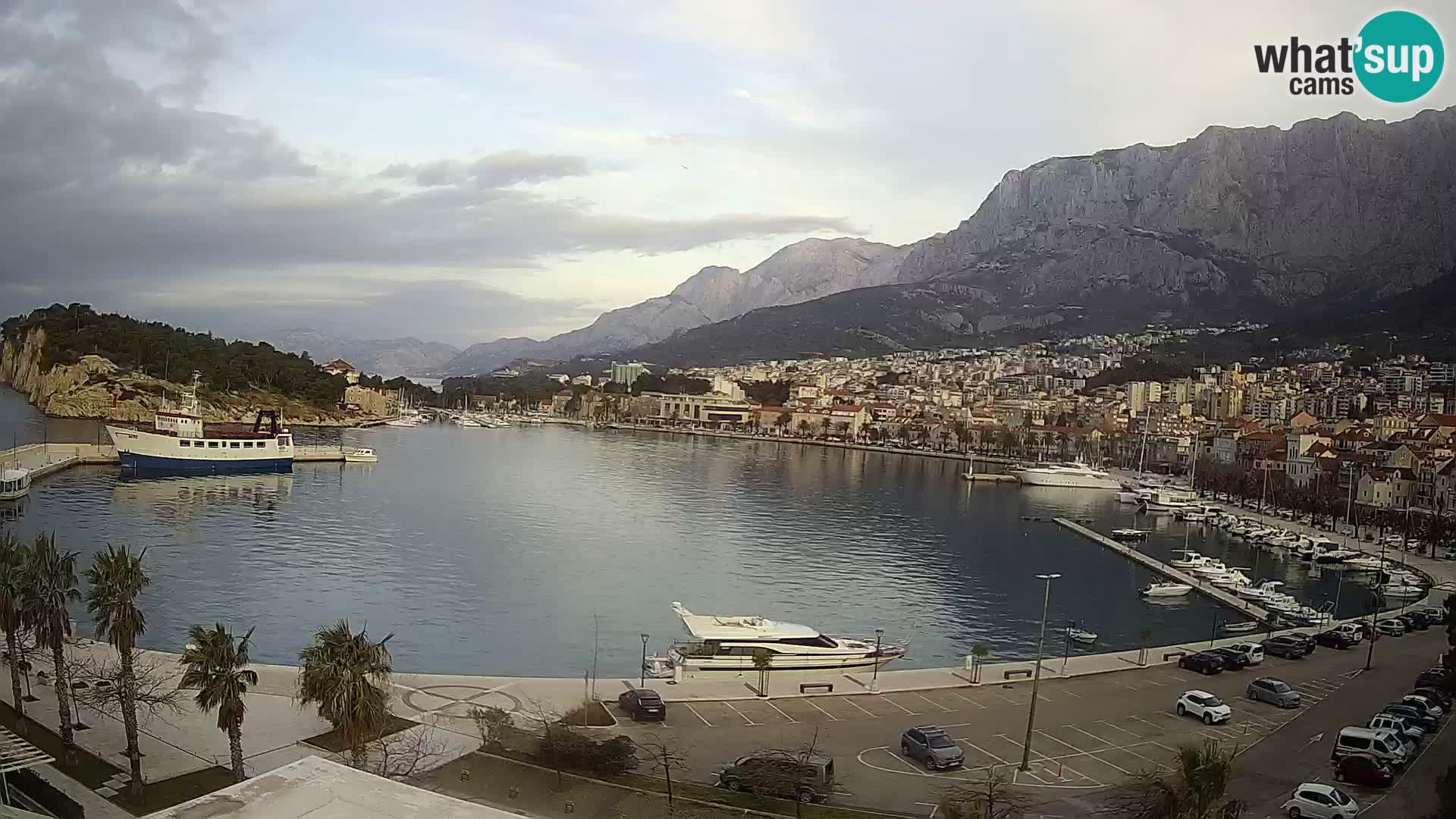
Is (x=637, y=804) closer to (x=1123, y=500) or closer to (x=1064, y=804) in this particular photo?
(x=1064, y=804)

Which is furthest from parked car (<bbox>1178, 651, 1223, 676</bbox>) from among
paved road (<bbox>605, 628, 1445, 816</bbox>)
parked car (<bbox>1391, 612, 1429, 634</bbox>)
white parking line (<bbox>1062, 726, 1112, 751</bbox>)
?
parked car (<bbox>1391, 612, 1429, 634</bbox>)

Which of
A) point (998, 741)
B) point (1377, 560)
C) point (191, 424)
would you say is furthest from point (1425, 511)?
point (191, 424)

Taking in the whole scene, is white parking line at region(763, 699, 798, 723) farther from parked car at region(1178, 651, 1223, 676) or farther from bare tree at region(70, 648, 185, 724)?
parked car at region(1178, 651, 1223, 676)

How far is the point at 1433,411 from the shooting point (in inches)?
2445

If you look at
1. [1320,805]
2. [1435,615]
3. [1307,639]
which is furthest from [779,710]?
[1435,615]

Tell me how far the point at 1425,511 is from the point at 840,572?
31206mm

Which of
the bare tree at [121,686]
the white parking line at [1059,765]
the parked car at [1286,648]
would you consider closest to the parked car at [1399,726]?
the white parking line at [1059,765]

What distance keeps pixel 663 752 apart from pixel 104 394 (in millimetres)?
74121

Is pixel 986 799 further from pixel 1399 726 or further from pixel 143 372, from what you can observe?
pixel 143 372

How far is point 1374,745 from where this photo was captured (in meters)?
13.1

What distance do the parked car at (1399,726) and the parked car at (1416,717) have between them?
27 centimetres

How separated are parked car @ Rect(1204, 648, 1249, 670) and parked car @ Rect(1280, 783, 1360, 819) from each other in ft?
25.7

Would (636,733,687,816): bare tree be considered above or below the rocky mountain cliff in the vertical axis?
below

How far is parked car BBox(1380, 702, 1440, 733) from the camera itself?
1463 cm
